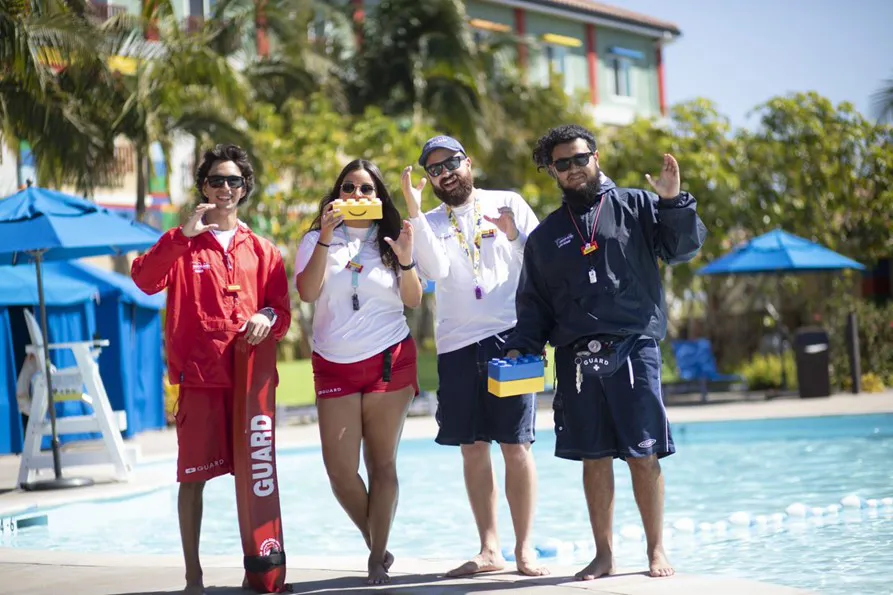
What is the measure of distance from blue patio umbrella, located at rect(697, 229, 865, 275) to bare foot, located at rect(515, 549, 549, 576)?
1451cm

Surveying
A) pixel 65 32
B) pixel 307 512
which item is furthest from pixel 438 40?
pixel 307 512

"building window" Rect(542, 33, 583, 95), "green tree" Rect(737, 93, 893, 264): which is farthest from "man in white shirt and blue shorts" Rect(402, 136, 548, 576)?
"building window" Rect(542, 33, 583, 95)

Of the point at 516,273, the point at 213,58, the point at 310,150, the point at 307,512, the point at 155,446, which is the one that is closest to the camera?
the point at 516,273

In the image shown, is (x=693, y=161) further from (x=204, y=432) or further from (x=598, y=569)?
(x=204, y=432)

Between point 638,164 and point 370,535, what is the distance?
2071 cm

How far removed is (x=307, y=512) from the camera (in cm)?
1052

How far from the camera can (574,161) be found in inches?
210

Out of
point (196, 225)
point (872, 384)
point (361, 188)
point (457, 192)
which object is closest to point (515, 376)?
point (457, 192)

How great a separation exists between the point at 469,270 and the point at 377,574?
1423 millimetres

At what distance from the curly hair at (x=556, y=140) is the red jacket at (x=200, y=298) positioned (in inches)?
54.1

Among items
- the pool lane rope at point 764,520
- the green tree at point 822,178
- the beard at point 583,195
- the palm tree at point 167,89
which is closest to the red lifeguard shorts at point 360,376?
the beard at point 583,195

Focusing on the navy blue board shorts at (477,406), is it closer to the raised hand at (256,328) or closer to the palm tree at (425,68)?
the raised hand at (256,328)

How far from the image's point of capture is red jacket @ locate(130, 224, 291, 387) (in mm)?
5238

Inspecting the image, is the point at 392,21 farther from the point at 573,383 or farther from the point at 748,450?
the point at 573,383
